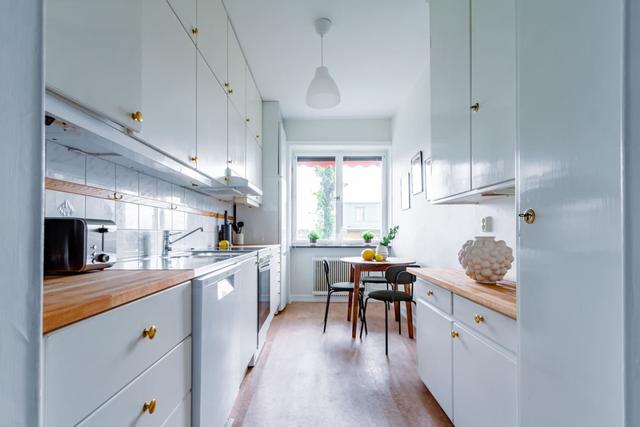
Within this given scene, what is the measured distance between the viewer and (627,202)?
1.96 feet

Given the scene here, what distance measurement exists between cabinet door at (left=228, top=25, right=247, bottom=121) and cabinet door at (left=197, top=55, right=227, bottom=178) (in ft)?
0.97

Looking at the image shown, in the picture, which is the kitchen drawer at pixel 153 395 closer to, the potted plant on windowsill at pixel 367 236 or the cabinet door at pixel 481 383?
the cabinet door at pixel 481 383

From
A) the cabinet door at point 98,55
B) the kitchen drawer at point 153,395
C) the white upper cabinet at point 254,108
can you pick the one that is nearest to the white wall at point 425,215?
the kitchen drawer at point 153,395

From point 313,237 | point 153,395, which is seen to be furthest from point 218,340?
point 313,237

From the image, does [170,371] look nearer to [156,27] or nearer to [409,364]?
[156,27]

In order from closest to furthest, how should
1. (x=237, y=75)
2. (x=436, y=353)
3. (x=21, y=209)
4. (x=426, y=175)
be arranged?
(x=21, y=209) → (x=436, y=353) → (x=237, y=75) → (x=426, y=175)

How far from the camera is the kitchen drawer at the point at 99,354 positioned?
61 cm

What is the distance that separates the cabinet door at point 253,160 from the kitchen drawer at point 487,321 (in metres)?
2.41

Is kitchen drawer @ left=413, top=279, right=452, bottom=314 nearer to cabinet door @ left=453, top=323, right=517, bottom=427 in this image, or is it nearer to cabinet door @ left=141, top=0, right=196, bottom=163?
cabinet door @ left=453, top=323, right=517, bottom=427

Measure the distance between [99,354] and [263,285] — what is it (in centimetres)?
218

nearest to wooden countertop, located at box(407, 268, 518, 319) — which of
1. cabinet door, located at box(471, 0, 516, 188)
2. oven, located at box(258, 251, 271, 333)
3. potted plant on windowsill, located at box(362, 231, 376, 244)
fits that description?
cabinet door, located at box(471, 0, 516, 188)

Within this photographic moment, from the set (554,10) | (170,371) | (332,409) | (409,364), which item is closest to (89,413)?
(170,371)

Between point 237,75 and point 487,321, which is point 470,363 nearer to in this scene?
point 487,321

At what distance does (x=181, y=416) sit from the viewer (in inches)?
46.6
